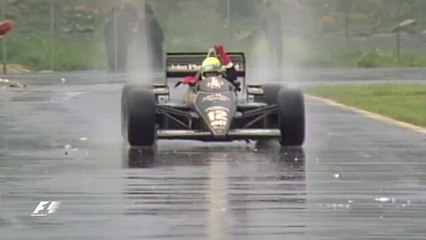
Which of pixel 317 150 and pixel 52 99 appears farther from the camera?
pixel 52 99

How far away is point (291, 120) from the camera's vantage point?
2164 centimetres

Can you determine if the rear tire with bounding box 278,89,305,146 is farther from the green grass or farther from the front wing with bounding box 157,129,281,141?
the green grass

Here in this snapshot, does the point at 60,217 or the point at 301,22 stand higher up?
the point at 301,22

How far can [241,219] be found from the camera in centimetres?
1412

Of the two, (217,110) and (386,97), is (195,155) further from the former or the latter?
(386,97)

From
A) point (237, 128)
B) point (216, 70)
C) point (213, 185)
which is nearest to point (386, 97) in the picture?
point (216, 70)

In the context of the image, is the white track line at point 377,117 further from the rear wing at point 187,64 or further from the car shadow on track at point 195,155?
the car shadow on track at point 195,155

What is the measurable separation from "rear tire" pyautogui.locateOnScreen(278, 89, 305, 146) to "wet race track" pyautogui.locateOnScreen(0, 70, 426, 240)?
0.81ft

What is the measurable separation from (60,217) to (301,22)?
3158 centimetres

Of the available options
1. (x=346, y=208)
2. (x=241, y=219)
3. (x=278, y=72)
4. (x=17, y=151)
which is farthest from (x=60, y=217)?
(x=278, y=72)

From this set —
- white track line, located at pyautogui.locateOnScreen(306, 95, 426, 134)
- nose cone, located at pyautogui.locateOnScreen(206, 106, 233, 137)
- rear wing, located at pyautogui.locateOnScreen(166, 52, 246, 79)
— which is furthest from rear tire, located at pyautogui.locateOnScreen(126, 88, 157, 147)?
white track line, located at pyautogui.locateOnScreen(306, 95, 426, 134)

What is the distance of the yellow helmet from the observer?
875 inches

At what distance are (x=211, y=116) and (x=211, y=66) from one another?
1.41 meters

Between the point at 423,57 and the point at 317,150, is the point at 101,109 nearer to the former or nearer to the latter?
the point at 317,150
